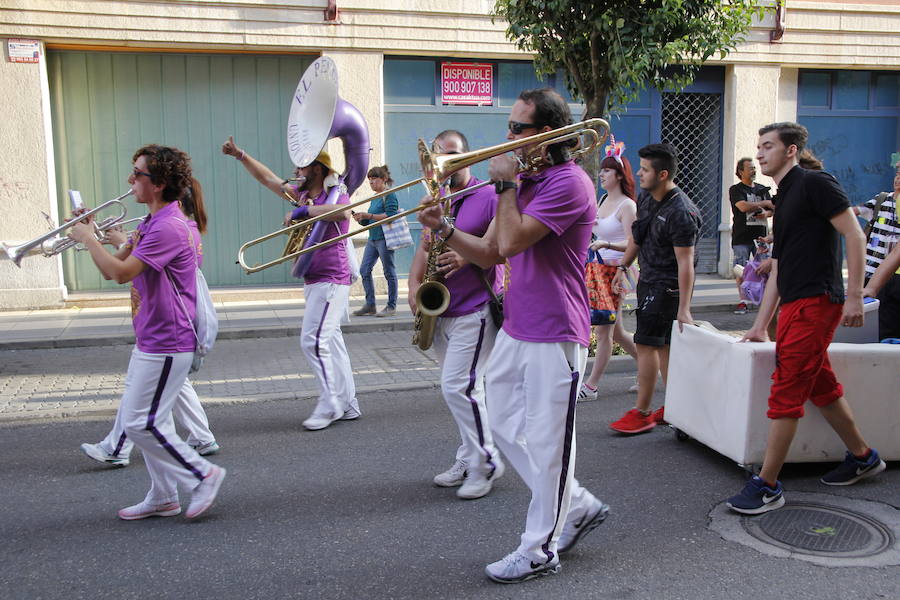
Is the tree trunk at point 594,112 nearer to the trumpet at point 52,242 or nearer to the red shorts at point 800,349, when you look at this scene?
the red shorts at point 800,349

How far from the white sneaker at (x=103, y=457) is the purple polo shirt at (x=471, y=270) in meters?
2.10

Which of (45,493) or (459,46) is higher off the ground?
(459,46)

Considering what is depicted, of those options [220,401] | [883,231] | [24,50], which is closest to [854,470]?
[883,231]

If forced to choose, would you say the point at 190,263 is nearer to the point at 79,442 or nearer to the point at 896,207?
the point at 79,442

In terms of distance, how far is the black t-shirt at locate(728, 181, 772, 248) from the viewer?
32.6 feet

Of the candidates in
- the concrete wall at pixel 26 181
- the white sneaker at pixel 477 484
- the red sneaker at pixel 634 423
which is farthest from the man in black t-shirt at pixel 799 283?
the concrete wall at pixel 26 181

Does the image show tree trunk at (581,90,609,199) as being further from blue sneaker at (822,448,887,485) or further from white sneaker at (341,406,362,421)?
blue sneaker at (822,448,887,485)

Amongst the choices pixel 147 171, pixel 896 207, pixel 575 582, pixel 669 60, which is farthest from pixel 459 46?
pixel 575 582

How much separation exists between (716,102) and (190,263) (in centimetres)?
1114

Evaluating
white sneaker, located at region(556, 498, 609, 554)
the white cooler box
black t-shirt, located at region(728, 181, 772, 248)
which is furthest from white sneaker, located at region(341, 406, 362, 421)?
black t-shirt, located at region(728, 181, 772, 248)

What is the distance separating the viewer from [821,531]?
3.72 meters

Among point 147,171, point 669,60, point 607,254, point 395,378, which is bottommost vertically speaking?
point 395,378

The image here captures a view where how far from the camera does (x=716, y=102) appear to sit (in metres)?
13.2

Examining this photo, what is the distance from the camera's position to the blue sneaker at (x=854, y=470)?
422 centimetres
